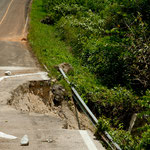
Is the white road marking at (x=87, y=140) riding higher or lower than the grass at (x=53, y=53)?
higher

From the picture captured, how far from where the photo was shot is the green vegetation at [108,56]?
9.99 m

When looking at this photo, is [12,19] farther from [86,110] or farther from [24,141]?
[24,141]

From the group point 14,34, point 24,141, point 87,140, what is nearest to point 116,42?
point 87,140

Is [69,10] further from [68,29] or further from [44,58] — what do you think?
[44,58]

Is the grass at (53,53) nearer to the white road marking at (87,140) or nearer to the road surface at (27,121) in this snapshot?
the road surface at (27,121)

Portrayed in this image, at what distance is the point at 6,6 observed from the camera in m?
34.9

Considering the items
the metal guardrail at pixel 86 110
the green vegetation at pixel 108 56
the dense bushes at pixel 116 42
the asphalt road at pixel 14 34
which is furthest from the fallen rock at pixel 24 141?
the asphalt road at pixel 14 34

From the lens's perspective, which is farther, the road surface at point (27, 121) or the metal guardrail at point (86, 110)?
the metal guardrail at point (86, 110)

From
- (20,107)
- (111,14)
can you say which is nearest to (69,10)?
(111,14)

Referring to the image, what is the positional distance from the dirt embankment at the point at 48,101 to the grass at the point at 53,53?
2.67 feet

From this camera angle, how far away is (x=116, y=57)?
14.4 m

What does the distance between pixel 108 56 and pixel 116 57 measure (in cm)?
59

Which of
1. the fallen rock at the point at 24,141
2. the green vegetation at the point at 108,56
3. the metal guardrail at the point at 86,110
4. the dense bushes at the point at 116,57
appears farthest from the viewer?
the dense bushes at the point at 116,57

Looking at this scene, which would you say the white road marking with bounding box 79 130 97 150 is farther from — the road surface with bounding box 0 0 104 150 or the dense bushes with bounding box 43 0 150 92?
the dense bushes with bounding box 43 0 150 92
